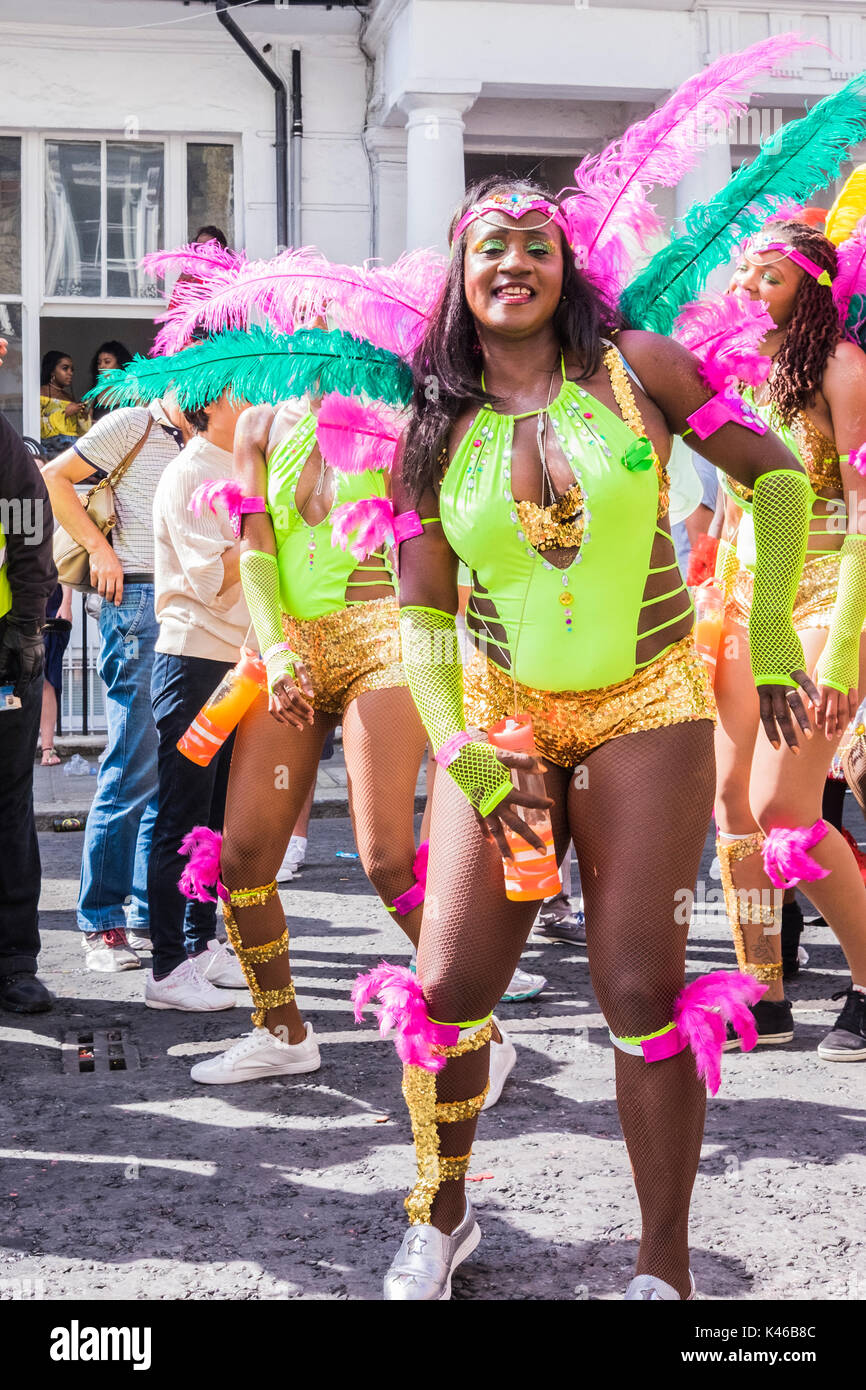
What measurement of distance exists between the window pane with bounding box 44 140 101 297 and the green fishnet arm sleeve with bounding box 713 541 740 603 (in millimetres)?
8006

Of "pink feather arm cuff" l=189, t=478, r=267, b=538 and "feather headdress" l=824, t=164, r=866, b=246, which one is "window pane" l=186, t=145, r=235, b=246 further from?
"pink feather arm cuff" l=189, t=478, r=267, b=538

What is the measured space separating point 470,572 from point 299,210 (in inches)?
353

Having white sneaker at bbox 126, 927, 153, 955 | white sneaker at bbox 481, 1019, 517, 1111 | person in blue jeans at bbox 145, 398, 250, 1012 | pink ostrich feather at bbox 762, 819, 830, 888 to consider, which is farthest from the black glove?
pink ostrich feather at bbox 762, 819, 830, 888

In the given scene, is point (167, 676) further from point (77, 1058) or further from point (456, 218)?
point (456, 218)

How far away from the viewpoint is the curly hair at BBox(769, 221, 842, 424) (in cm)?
395

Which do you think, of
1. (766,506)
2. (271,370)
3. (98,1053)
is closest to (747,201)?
(766,506)

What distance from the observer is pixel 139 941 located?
17.8 ft

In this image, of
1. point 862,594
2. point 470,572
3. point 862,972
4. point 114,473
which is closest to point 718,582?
point 862,594

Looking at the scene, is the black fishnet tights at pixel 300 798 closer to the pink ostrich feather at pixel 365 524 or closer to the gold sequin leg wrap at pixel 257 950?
the gold sequin leg wrap at pixel 257 950

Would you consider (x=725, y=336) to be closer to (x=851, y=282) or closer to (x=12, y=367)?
(x=851, y=282)

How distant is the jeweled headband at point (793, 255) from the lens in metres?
4.00

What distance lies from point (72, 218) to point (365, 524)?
8808 mm

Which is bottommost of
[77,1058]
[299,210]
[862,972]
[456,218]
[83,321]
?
[77,1058]
